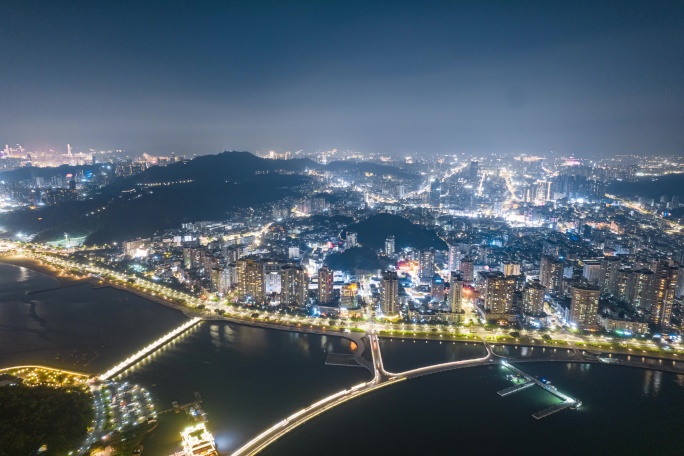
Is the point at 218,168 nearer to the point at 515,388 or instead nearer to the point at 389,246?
the point at 389,246

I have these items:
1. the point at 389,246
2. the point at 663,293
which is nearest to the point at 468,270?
the point at 389,246

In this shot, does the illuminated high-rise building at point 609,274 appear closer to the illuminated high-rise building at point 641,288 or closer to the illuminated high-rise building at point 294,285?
the illuminated high-rise building at point 641,288

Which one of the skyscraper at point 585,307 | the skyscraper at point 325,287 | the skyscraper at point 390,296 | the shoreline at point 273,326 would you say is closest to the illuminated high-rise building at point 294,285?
the skyscraper at point 325,287

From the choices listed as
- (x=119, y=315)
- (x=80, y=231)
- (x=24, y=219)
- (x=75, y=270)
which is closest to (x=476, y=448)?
(x=119, y=315)

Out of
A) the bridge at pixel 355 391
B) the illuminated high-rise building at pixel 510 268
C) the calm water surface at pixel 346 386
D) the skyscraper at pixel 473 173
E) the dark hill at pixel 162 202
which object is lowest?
the calm water surface at pixel 346 386

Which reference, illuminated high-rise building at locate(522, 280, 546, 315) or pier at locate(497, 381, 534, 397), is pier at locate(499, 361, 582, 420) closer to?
pier at locate(497, 381, 534, 397)

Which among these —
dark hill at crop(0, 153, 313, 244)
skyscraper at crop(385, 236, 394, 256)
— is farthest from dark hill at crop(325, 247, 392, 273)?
dark hill at crop(0, 153, 313, 244)

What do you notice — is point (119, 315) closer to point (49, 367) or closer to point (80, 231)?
point (49, 367)
